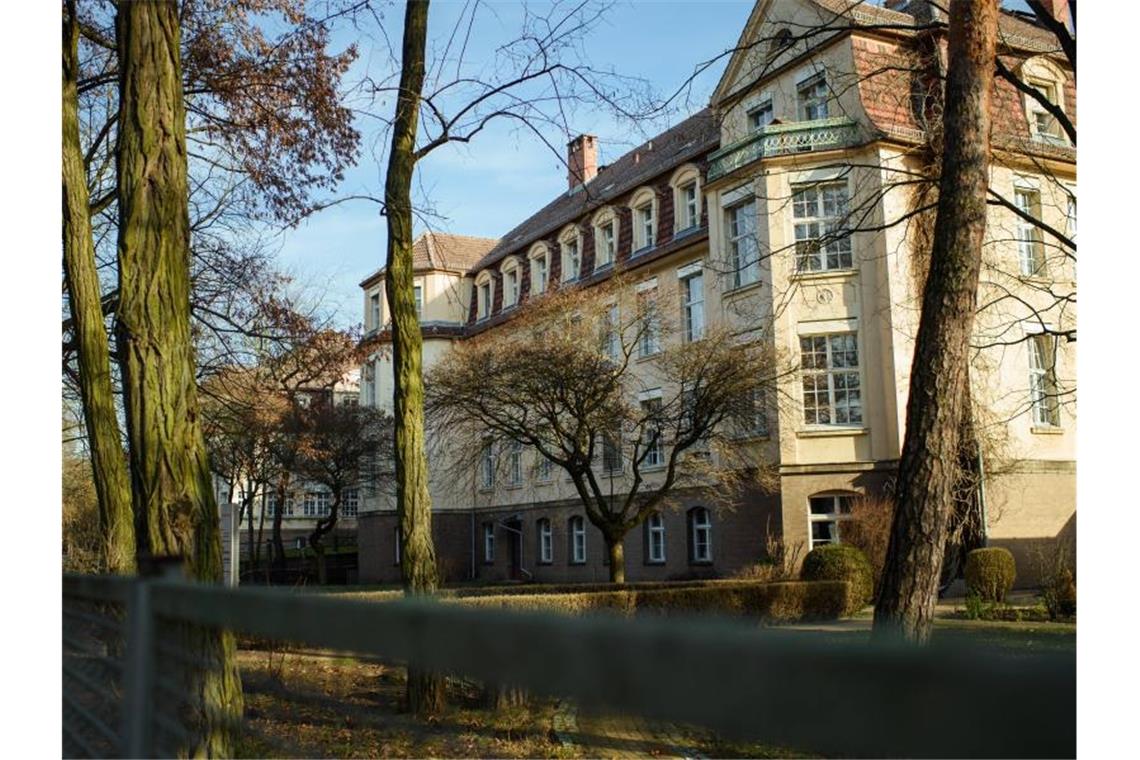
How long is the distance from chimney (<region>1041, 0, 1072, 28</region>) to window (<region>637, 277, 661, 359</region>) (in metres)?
6.43

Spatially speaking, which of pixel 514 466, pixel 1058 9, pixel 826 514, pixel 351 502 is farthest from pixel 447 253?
pixel 351 502

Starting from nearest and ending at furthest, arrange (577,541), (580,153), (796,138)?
(580,153) → (796,138) → (577,541)

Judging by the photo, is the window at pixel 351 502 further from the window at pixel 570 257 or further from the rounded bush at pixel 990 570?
the rounded bush at pixel 990 570

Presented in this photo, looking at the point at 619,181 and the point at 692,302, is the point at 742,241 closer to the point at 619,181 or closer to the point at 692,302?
the point at 692,302

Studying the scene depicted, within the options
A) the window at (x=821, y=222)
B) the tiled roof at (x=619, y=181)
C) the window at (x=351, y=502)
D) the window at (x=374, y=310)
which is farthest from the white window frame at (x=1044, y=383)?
the window at (x=351, y=502)

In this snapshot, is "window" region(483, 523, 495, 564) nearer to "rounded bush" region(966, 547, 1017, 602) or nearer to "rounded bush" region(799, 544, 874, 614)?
"rounded bush" region(799, 544, 874, 614)

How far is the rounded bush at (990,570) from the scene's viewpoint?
22.1 feet

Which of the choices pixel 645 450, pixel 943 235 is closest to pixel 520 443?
pixel 645 450

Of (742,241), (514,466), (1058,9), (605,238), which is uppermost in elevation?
(605,238)

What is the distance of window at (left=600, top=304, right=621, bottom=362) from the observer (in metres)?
12.5

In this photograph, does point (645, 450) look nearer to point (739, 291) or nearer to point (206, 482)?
point (739, 291)

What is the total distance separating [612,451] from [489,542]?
2.90 m

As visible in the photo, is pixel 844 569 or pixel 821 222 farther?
pixel 821 222

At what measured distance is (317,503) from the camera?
17.8m
